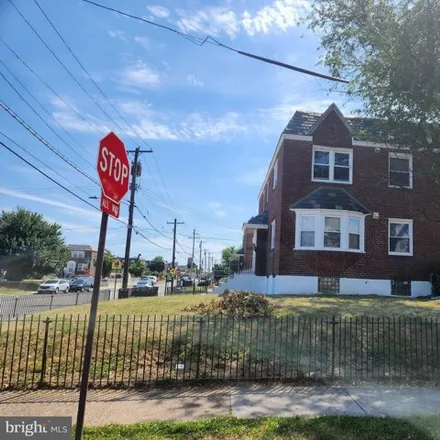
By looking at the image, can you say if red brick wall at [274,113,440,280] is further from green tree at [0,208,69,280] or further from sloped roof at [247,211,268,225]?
green tree at [0,208,69,280]

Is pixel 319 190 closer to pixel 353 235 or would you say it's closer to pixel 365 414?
pixel 353 235

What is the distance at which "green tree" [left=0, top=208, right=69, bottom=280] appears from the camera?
51250 mm

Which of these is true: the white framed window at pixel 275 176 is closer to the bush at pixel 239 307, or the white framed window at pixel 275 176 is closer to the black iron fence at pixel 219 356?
the bush at pixel 239 307

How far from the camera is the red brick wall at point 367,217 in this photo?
1938 centimetres

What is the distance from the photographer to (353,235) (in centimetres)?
1977

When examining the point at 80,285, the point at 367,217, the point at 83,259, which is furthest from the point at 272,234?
the point at 83,259

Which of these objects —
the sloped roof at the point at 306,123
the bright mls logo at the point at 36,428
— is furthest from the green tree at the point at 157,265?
the bright mls logo at the point at 36,428

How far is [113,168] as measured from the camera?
14.1 ft

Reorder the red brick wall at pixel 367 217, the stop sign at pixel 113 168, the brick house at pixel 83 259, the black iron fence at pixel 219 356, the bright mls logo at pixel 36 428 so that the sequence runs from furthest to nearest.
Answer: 1. the brick house at pixel 83 259
2. the red brick wall at pixel 367 217
3. the black iron fence at pixel 219 356
4. the bright mls logo at pixel 36 428
5. the stop sign at pixel 113 168

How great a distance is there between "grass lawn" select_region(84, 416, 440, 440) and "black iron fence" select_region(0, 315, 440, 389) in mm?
2212

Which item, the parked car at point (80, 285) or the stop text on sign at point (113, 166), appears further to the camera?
the parked car at point (80, 285)

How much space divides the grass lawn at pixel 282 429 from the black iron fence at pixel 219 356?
221 cm

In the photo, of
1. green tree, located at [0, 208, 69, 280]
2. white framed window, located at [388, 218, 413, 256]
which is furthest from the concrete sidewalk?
green tree, located at [0, 208, 69, 280]

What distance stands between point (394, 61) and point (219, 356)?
720 centimetres
